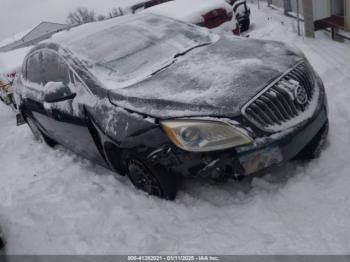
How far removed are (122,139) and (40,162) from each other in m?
2.43

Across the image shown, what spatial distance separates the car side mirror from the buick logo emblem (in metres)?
2.10

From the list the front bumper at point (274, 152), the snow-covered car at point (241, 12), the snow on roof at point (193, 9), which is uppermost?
the front bumper at point (274, 152)

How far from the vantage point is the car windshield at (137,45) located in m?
3.71

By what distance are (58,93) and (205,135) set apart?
1.71 m

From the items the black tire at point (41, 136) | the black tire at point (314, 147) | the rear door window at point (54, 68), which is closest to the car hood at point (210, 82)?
the black tire at point (314, 147)

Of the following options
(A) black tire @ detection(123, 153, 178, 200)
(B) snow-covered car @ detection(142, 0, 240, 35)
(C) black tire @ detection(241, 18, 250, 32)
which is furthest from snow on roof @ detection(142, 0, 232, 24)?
(A) black tire @ detection(123, 153, 178, 200)

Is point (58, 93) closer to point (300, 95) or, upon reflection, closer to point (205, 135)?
point (205, 135)

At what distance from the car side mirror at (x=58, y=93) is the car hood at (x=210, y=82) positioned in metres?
0.56

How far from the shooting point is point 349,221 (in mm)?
2693

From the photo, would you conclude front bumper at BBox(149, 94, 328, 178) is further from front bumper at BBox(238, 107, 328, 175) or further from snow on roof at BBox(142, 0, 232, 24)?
snow on roof at BBox(142, 0, 232, 24)

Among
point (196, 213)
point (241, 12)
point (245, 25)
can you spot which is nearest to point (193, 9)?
point (241, 12)

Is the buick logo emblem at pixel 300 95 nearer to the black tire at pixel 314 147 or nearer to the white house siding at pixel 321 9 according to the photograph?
the black tire at pixel 314 147

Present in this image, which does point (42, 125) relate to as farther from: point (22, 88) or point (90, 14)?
point (90, 14)

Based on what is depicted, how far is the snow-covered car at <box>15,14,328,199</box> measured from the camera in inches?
110
